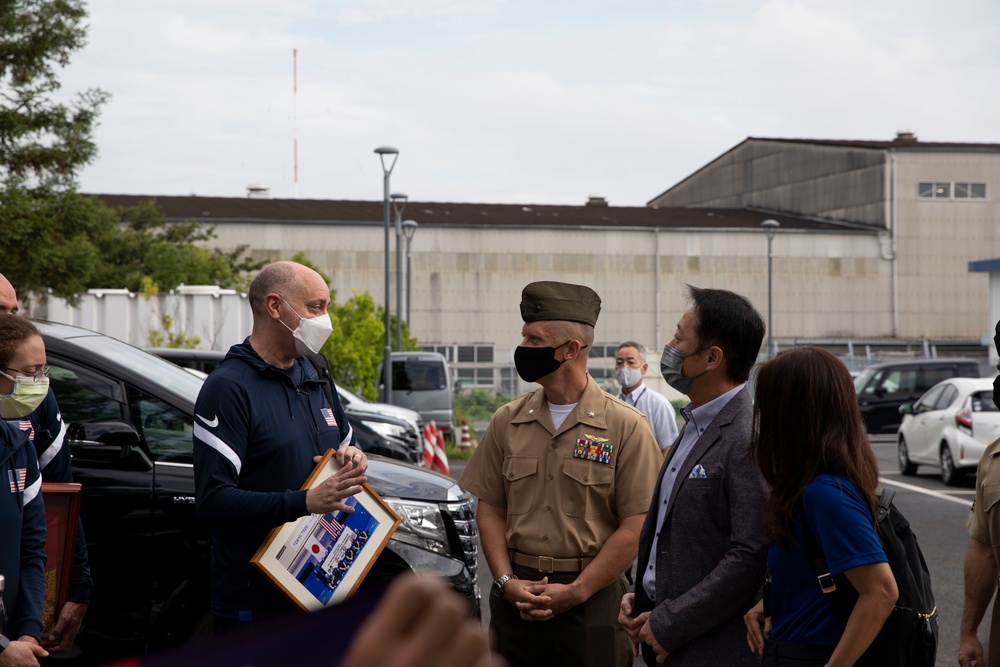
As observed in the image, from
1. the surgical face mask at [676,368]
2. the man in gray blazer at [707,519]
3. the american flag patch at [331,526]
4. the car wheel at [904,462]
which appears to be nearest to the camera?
the man in gray blazer at [707,519]

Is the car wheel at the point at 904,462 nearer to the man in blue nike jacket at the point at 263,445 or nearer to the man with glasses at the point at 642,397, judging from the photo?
the man with glasses at the point at 642,397

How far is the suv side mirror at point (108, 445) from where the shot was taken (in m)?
4.92

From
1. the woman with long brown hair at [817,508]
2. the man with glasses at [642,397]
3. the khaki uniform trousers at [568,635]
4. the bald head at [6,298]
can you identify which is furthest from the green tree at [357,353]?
the woman with long brown hair at [817,508]

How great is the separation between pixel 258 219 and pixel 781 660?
5719cm

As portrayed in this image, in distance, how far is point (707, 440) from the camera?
3615 mm

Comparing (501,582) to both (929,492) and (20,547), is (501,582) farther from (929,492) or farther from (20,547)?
(929,492)

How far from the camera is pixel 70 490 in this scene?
4125 millimetres

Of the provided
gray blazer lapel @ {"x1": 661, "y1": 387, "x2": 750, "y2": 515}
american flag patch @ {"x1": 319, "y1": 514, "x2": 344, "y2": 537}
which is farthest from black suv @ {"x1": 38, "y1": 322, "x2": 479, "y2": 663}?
gray blazer lapel @ {"x1": 661, "y1": 387, "x2": 750, "y2": 515}

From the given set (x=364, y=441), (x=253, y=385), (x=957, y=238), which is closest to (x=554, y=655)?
(x=253, y=385)

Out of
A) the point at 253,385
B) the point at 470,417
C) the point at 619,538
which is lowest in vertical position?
the point at 470,417

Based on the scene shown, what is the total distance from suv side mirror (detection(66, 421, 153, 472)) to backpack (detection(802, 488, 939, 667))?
3150mm

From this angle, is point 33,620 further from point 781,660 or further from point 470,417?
point 470,417

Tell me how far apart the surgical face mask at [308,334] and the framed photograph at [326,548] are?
466 millimetres

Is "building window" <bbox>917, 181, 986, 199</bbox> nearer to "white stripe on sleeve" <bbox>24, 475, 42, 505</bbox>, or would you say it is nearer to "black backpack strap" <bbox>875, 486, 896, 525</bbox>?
"black backpack strap" <bbox>875, 486, 896, 525</bbox>
